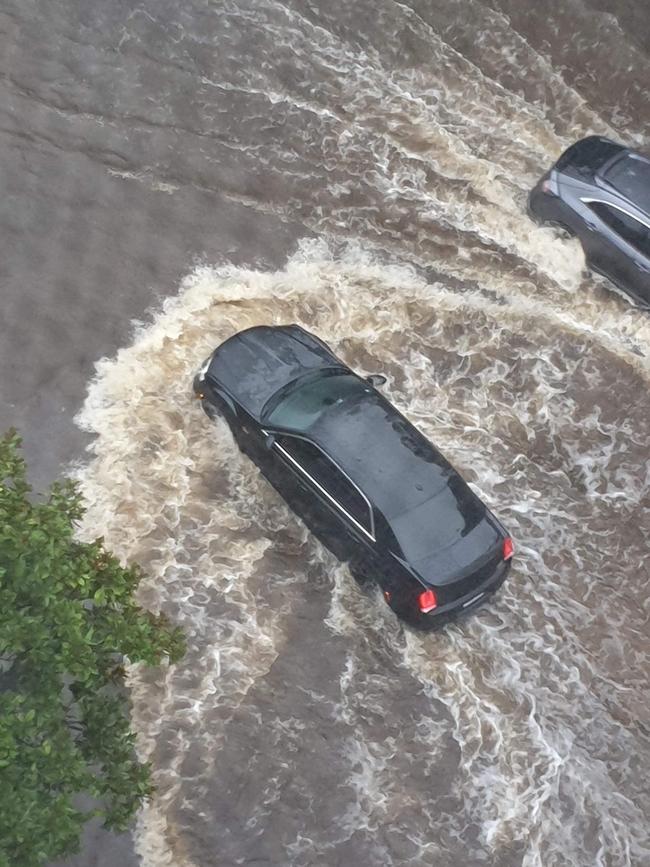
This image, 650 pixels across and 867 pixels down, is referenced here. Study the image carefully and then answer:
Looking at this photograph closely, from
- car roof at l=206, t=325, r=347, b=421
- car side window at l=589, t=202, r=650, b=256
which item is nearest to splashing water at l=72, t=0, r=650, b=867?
car side window at l=589, t=202, r=650, b=256

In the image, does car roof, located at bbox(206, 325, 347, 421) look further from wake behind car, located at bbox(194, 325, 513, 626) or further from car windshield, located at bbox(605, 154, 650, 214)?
car windshield, located at bbox(605, 154, 650, 214)

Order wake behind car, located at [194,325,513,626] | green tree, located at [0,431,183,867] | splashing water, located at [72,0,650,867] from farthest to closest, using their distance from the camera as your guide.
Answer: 1. wake behind car, located at [194,325,513,626]
2. splashing water, located at [72,0,650,867]
3. green tree, located at [0,431,183,867]

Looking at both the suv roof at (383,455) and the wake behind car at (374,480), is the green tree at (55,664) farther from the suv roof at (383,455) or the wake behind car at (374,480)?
the suv roof at (383,455)

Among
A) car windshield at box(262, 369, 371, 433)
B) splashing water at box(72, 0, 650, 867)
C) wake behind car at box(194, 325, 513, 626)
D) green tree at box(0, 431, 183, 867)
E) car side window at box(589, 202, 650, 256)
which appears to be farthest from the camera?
car side window at box(589, 202, 650, 256)

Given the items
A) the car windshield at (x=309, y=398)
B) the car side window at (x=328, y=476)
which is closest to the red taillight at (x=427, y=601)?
the car side window at (x=328, y=476)

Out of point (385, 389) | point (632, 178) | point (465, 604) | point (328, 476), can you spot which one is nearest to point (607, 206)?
point (632, 178)
